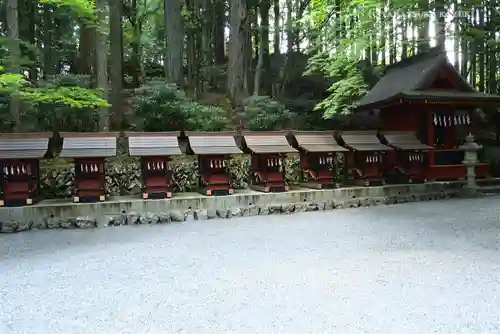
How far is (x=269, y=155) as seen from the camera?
970cm

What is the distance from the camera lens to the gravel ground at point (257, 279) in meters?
3.31

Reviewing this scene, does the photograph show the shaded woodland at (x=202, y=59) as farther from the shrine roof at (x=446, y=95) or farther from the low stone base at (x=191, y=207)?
the low stone base at (x=191, y=207)

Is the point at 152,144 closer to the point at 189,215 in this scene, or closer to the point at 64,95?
the point at 189,215

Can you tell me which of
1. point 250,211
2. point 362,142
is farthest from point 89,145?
point 362,142

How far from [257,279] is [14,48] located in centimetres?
781

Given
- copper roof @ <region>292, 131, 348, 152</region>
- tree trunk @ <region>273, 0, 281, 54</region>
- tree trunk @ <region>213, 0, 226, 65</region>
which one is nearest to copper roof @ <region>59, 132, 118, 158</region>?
copper roof @ <region>292, 131, 348, 152</region>

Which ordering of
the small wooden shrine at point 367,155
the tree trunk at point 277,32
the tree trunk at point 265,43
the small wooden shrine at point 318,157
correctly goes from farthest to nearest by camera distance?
the tree trunk at point 265,43 → the tree trunk at point 277,32 → the small wooden shrine at point 367,155 → the small wooden shrine at point 318,157

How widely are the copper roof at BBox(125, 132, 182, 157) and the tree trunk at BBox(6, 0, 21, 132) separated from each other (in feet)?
8.94

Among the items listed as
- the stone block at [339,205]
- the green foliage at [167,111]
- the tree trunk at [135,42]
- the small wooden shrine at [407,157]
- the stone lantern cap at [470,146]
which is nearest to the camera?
the stone block at [339,205]

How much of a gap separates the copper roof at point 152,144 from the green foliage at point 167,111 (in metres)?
2.37

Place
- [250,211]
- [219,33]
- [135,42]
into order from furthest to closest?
[219,33] → [135,42] → [250,211]

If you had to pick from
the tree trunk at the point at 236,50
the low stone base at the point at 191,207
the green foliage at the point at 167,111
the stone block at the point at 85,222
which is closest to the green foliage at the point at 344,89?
the tree trunk at the point at 236,50

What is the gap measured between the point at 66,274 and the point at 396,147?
9.02 m

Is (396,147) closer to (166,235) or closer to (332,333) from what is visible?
(166,235)
